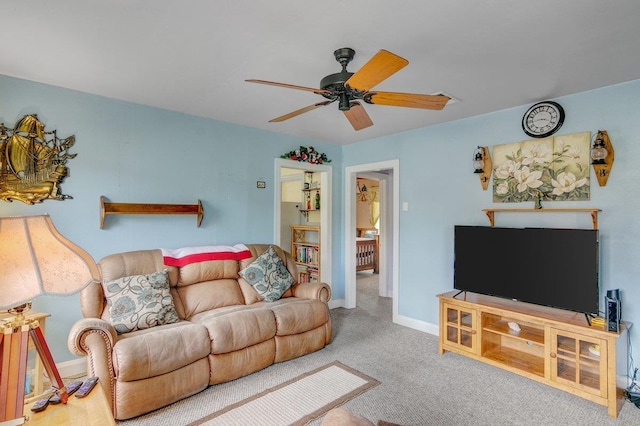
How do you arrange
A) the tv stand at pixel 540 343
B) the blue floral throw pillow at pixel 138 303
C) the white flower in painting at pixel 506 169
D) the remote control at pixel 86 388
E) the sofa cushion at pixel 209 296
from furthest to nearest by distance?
the white flower in painting at pixel 506 169 < the sofa cushion at pixel 209 296 < the blue floral throw pillow at pixel 138 303 < the tv stand at pixel 540 343 < the remote control at pixel 86 388

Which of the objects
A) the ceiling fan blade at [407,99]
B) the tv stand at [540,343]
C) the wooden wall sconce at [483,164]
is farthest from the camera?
the wooden wall sconce at [483,164]

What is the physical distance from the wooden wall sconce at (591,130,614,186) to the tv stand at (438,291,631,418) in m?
1.17

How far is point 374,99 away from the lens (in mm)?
2096

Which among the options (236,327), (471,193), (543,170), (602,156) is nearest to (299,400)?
(236,327)

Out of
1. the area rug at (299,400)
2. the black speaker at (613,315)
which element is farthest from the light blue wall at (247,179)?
the area rug at (299,400)

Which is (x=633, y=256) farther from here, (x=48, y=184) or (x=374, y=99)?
(x=48, y=184)

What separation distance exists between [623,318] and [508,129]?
1.89 meters

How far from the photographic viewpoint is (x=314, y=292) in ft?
11.5

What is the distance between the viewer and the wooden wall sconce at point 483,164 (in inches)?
134

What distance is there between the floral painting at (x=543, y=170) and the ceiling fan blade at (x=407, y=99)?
61.6 inches

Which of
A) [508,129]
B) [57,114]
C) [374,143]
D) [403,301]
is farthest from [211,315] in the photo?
[508,129]

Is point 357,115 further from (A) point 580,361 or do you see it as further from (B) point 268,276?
(A) point 580,361

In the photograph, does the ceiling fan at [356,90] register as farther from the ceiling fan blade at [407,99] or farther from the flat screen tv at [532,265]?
the flat screen tv at [532,265]

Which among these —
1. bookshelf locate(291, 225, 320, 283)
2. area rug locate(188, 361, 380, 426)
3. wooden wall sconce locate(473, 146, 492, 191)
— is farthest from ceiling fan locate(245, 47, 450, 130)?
bookshelf locate(291, 225, 320, 283)
